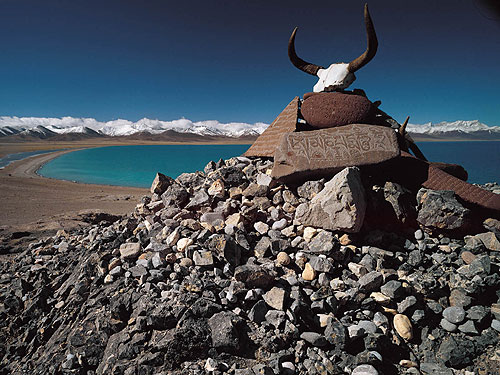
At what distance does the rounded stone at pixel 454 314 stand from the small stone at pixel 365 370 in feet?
3.48

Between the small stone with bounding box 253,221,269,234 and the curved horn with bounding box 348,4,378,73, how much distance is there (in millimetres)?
3160

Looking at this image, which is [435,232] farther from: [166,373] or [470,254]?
[166,373]

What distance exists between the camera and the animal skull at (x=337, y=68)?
3.96 meters

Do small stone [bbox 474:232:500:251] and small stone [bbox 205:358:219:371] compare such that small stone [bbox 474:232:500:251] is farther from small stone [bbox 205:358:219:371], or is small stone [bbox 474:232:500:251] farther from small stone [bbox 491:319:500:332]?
small stone [bbox 205:358:219:371]

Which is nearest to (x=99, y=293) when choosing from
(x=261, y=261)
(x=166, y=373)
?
(x=166, y=373)

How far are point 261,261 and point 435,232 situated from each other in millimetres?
2259

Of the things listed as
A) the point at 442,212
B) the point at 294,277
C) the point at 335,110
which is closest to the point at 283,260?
the point at 294,277

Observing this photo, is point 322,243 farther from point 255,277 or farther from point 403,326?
point 403,326

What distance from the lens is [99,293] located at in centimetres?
310

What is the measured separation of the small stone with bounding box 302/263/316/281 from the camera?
111 inches

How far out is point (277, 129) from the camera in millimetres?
4664

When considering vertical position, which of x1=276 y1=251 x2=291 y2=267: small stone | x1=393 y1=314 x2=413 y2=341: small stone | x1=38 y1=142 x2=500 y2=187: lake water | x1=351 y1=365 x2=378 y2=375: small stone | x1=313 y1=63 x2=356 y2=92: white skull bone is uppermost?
x1=313 y1=63 x2=356 y2=92: white skull bone

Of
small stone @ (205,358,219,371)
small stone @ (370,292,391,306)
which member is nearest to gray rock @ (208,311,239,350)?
small stone @ (205,358,219,371)

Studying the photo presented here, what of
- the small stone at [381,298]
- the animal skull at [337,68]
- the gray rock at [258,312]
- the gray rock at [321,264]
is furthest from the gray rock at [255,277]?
the animal skull at [337,68]
